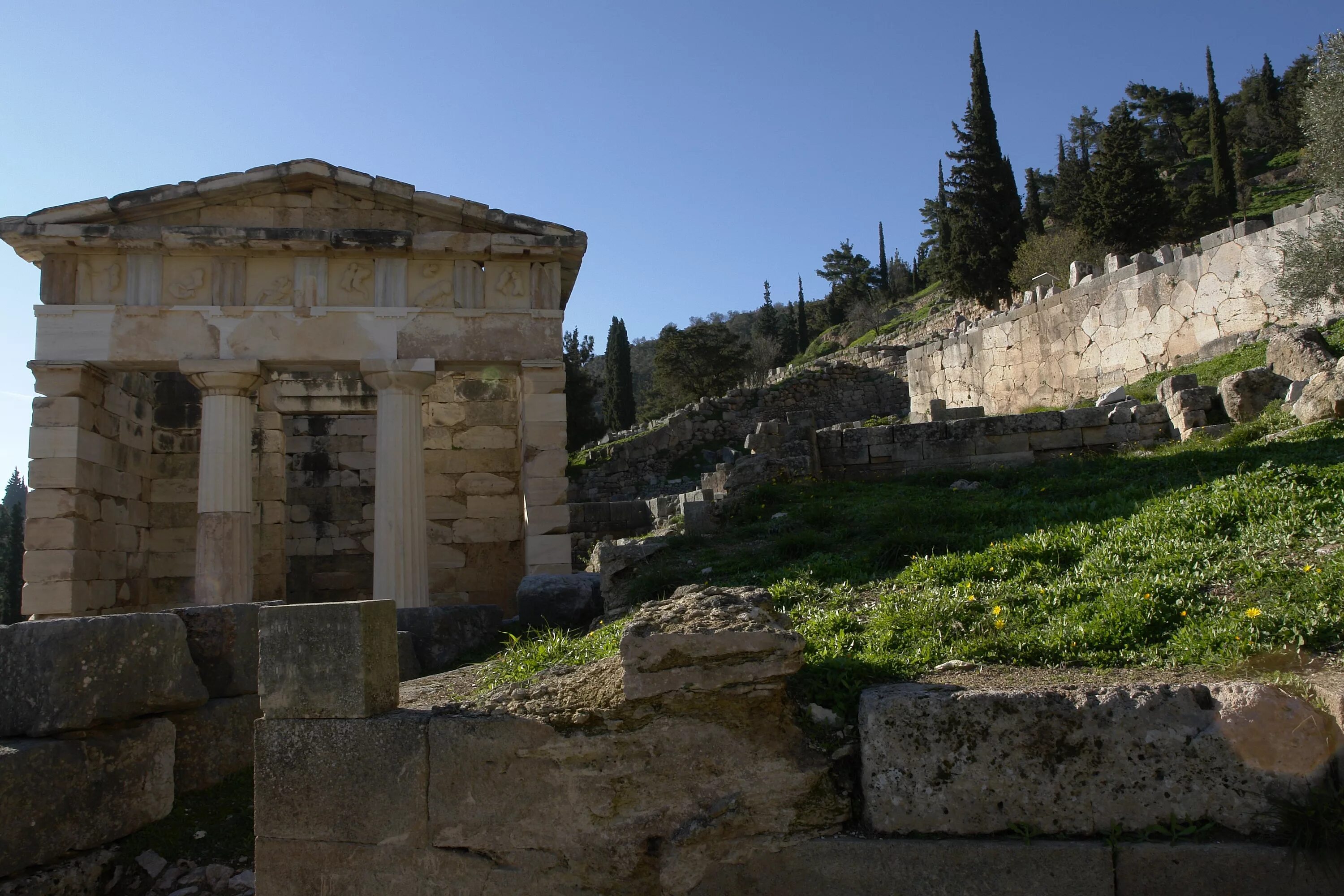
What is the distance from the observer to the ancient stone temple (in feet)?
36.7

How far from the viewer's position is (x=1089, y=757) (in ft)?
13.5

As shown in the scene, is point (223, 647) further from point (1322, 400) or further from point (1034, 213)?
A: point (1034, 213)

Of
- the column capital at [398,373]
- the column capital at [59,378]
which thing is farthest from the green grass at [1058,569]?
the column capital at [59,378]

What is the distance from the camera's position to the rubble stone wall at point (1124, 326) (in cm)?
1591

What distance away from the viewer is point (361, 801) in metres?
4.78

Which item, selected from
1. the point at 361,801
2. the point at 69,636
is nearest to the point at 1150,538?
the point at 361,801

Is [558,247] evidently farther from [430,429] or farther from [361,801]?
[361,801]

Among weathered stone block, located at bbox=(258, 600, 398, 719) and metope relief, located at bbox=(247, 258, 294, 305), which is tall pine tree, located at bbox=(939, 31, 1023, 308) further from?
weathered stone block, located at bbox=(258, 600, 398, 719)

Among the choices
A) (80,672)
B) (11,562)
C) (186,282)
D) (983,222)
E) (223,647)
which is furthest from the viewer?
(983,222)

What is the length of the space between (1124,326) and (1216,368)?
357cm

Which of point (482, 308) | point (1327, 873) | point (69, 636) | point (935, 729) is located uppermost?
point (482, 308)

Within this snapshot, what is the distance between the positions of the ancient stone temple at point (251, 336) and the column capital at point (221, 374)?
0.02 m

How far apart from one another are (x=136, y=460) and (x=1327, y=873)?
13.2 m

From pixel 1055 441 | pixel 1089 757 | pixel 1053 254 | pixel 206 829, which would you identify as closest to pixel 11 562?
pixel 206 829
